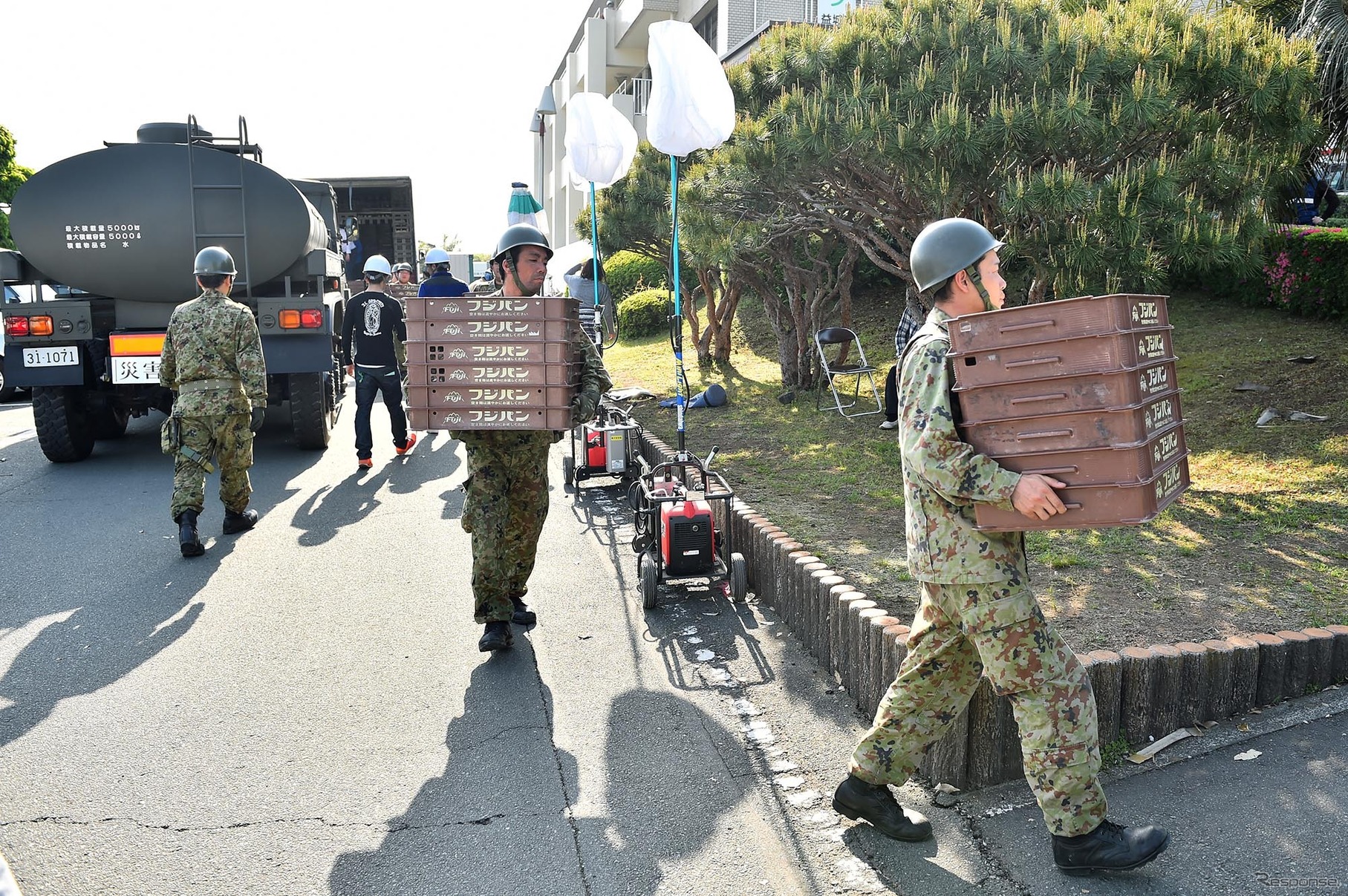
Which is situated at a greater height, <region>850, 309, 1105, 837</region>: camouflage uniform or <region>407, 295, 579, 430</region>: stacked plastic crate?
<region>407, 295, 579, 430</region>: stacked plastic crate

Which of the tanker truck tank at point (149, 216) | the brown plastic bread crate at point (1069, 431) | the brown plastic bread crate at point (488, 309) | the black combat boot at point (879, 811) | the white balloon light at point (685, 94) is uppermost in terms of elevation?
the white balloon light at point (685, 94)

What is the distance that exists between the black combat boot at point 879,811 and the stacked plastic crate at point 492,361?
2.19 m

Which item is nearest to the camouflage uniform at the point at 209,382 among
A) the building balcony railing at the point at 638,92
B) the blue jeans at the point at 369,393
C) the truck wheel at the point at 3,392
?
the blue jeans at the point at 369,393

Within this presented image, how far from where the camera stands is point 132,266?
382 inches

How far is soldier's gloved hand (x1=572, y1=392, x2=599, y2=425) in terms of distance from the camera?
4949 millimetres

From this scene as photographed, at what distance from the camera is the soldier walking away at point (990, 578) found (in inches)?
Result: 116

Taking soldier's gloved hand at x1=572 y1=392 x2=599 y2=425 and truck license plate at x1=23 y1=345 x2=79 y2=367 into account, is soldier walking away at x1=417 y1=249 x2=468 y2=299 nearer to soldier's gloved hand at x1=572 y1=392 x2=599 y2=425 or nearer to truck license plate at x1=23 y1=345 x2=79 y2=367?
truck license plate at x1=23 y1=345 x2=79 y2=367

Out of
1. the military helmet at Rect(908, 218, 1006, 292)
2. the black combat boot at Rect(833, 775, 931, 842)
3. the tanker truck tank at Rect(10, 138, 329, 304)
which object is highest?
the tanker truck tank at Rect(10, 138, 329, 304)

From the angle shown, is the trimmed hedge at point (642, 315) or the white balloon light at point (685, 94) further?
the trimmed hedge at point (642, 315)

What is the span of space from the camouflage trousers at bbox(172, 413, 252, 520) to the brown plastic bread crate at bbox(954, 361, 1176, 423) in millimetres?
5506

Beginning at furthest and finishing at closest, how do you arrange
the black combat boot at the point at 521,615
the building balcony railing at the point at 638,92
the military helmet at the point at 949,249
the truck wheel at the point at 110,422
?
1. the building balcony railing at the point at 638,92
2. the truck wheel at the point at 110,422
3. the black combat boot at the point at 521,615
4. the military helmet at the point at 949,249

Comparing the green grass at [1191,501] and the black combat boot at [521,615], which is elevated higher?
the green grass at [1191,501]

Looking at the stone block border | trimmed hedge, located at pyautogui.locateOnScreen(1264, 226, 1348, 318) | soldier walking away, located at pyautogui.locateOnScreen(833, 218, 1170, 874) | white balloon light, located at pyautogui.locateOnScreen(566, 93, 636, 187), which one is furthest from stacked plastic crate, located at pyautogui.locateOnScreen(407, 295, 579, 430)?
trimmed hedge, located at pyautogui.locateOnScreen(1264, 226, 1348, 318)

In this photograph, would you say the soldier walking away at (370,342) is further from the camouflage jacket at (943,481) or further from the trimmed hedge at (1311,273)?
the trimmed hedge at (1311,273)
